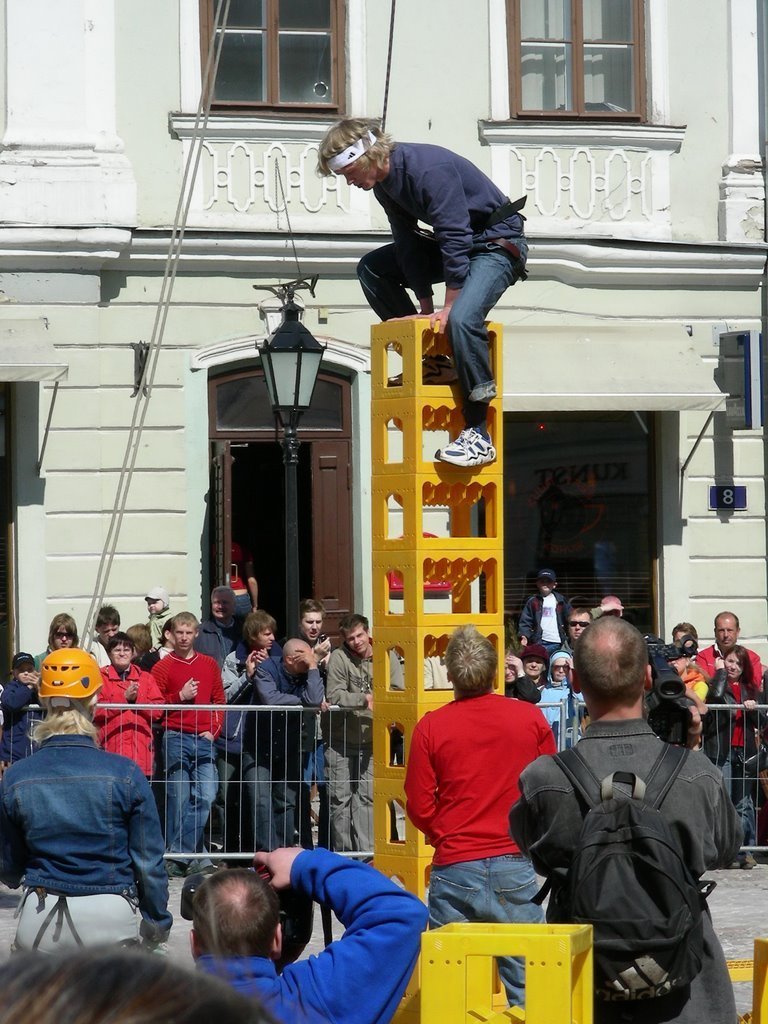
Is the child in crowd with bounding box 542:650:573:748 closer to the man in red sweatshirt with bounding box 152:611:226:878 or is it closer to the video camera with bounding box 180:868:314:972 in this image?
the man in red sweatshirt with bounding box 152:611:226:878

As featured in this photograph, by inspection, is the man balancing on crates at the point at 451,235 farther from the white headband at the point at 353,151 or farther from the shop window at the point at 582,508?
the shop window at the point at 582,508

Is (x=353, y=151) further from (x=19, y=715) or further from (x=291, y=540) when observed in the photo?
(x=19, y=715)

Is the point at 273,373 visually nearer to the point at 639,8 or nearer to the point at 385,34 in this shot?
the point at 385,34

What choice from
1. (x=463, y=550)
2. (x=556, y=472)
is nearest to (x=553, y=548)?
(x=556, y=472)

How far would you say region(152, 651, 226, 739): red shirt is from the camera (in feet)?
36.9

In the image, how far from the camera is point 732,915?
1016cm

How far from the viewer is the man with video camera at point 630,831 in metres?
3.92

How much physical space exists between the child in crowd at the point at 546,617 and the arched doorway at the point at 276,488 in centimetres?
171

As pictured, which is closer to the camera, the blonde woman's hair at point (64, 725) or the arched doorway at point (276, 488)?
the blonde woman's hair at point (64, 725)

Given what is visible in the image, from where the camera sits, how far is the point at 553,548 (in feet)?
52.9

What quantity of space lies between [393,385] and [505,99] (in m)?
9.12

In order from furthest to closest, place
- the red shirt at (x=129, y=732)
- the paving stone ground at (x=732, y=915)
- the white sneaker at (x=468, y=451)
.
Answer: the red shirt at (x=129, y=732)
the paving stone ground at (x=732, y=915)
the white sneaker at (x=468, y=451)

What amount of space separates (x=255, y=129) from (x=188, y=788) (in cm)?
676

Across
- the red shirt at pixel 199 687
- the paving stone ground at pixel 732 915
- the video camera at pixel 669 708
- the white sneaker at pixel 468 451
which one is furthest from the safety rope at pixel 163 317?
the video camera at pixel 669 708
